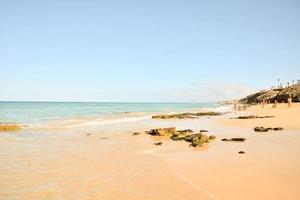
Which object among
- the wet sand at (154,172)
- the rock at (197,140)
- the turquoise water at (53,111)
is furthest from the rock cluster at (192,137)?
the turquoise water at (53,111)

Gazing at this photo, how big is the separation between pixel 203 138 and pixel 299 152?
Answer: 16.2ft

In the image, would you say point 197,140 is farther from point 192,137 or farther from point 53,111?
point 53,111

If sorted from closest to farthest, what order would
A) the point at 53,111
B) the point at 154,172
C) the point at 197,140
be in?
the point at 154,172 → the point at 197,140 → the point at 53,111

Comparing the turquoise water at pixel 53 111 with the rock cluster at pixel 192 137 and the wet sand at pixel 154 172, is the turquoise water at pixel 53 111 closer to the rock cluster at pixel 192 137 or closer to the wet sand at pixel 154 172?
the rock cluster at pixel 192 137

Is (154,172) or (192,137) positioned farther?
(192,137)

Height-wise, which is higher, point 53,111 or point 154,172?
point 53,111

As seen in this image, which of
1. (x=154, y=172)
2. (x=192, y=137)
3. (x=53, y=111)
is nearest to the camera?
(x=154, y=172)

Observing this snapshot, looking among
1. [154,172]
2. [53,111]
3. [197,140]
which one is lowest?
[154,172]

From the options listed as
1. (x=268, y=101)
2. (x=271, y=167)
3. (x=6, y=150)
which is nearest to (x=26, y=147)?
(x=6, y=150)

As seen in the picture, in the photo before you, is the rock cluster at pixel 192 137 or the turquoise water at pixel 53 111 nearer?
the rock cluster at pixel 192 137

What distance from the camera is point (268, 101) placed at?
6819cm

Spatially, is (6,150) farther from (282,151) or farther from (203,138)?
(282,151)

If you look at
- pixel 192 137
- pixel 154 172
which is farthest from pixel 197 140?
pixel 154 172

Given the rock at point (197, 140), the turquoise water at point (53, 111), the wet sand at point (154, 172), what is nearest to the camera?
the wet sand at point (154, 172)
